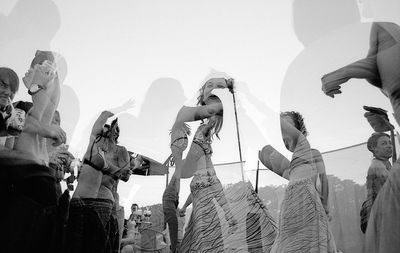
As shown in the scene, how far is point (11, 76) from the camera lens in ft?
4.83

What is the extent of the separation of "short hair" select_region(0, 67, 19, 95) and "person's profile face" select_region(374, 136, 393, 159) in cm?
148

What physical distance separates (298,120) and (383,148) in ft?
1.09

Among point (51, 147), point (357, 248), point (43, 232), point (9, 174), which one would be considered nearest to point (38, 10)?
point (51, 147)

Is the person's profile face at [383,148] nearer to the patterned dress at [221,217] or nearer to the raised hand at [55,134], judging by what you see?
the patterned dress at [221,217]

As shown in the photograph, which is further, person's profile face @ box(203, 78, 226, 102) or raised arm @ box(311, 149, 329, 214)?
person's profile face @ box(203, 78, 226, 102)

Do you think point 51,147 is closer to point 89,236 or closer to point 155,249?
point 89,236

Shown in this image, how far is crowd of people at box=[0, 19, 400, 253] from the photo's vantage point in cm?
107

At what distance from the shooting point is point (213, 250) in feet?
4.59

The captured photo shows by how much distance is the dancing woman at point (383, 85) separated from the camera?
832 millimetres

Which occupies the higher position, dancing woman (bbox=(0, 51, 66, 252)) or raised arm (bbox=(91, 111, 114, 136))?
raised arm (bbox=(91, 111, 114, 136))

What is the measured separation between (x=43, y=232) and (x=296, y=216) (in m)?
1.04

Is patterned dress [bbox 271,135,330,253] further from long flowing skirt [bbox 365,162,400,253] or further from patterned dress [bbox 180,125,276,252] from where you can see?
long flowing skirt [bbox 365,162,400,253]

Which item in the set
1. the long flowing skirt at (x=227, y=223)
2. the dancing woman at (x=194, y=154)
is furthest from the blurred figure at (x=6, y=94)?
the long flowing skirt at (x=227, y=223)

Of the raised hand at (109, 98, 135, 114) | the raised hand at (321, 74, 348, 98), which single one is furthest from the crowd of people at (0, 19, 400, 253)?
the raised hand at (109, 98, 135, 114)
